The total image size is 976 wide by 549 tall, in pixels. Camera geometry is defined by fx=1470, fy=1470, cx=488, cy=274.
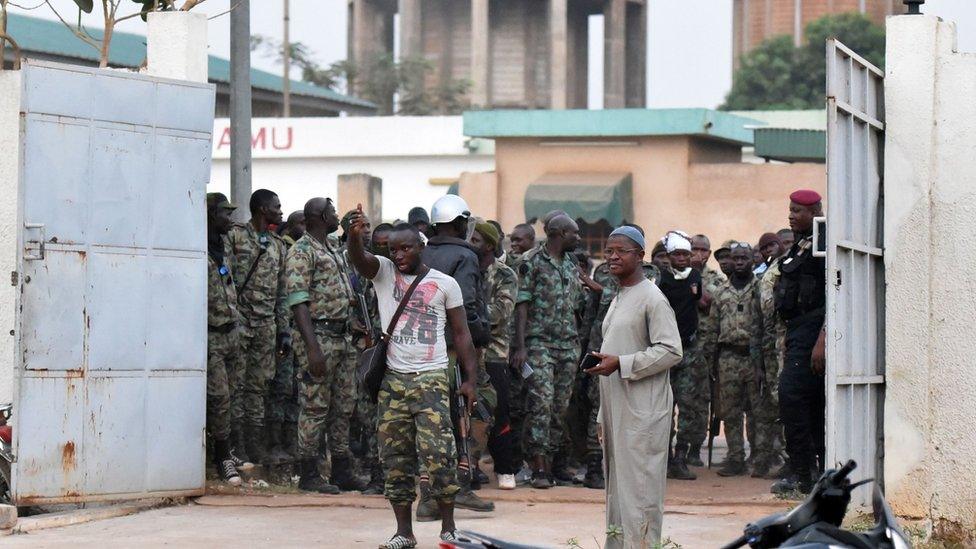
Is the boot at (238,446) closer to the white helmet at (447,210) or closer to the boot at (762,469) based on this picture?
the white helmet at (447,210)

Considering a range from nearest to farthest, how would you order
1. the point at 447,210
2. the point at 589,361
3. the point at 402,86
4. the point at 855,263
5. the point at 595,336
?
1. the point at 589,361
2. the point at 855,263
3. the point at 447,210
4. the point at 595,336
5. the point at 402,86

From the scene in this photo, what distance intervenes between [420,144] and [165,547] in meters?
30.0

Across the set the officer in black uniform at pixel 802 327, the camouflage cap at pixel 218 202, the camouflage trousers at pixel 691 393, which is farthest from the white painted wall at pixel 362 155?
the officer in black uniform at pixel 802 327

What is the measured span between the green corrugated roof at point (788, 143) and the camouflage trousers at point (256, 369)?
2015 centimetres

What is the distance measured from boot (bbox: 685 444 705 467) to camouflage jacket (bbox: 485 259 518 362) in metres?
2.57

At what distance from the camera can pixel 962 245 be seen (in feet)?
25.0

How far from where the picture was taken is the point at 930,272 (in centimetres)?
771

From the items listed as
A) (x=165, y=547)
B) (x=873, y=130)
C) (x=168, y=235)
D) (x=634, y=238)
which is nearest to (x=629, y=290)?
(x=634, y=238)

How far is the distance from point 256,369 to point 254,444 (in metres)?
0.55

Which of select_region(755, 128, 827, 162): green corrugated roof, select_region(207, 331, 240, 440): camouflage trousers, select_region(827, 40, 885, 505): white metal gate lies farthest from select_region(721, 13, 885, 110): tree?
select_region(827, 40, 885, 505): white metal gate

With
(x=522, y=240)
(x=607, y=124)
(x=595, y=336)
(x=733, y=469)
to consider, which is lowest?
(x=733, y=469)

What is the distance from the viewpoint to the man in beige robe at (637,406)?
6.60 meters

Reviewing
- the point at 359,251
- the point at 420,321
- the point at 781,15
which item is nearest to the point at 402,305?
the point at 420,321

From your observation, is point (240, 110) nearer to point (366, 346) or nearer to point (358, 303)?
point (358, 303)
